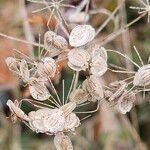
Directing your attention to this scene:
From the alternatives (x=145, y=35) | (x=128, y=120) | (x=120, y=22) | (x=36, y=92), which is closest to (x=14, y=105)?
(x=36, y=92)

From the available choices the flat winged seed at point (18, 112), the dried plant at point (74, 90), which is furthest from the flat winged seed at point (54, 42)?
the flat winged seed at point (18, 112)

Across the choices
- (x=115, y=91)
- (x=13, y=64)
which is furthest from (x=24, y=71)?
(x=115, y=91)

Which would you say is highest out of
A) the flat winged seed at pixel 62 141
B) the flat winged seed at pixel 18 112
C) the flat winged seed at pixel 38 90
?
the flat winged seed at pixel 38 90

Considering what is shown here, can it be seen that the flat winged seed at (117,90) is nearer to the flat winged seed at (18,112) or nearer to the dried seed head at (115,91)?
the dried seed head at (115,91)

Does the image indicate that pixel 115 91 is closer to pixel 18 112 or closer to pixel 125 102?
pixel 125 102

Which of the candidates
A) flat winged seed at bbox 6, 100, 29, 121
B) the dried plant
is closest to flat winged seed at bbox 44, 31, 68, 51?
the dried plant
